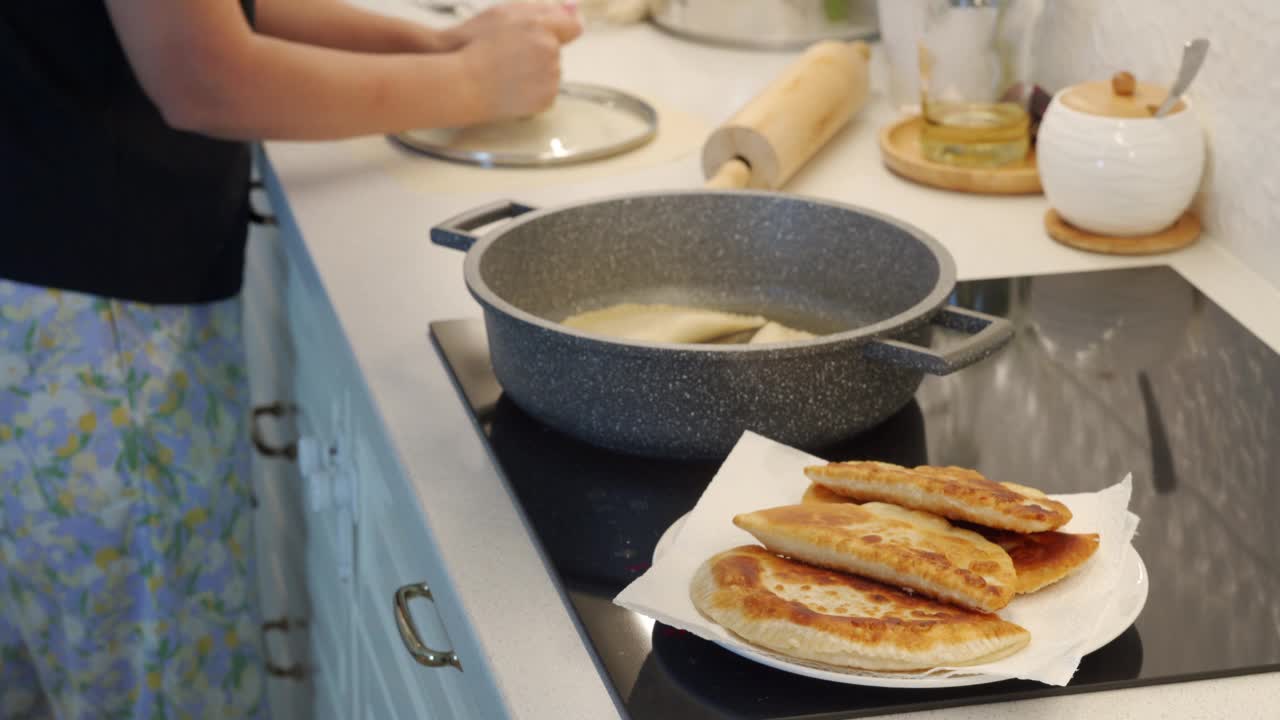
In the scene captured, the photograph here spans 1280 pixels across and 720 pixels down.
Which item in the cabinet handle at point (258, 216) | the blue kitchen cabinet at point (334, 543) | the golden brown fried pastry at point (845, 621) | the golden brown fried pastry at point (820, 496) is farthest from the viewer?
the cabinet handle at point (258, 216)

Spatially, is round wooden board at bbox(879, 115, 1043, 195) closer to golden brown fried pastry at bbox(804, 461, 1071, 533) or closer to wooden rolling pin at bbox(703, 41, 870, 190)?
wooden rolling pin at bbox(703, 41, 870, 190)

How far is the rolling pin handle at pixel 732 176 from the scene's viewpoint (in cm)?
113

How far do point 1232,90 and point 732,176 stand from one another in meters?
0.39

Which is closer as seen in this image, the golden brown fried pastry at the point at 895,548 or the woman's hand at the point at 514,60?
the golden brown fried pastry at the point at 895,548

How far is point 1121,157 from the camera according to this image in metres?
1.02

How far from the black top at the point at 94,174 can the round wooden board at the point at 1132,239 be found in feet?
2.41

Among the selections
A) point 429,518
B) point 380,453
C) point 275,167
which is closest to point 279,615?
point 275,167

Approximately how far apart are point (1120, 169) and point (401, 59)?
63cm

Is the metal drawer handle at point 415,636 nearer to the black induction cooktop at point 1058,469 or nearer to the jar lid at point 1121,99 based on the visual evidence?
the black induction cooktop at point 1058,469

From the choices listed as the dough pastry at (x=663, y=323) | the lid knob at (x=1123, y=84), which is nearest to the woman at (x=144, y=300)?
the dough pastry at (x=663, y=323)

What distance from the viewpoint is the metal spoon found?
3.19 ft

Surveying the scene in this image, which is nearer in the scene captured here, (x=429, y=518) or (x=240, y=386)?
(x=429, y=518)

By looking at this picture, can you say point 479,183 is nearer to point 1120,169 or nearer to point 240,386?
point 240,386

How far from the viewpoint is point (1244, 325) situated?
3.04 feet
